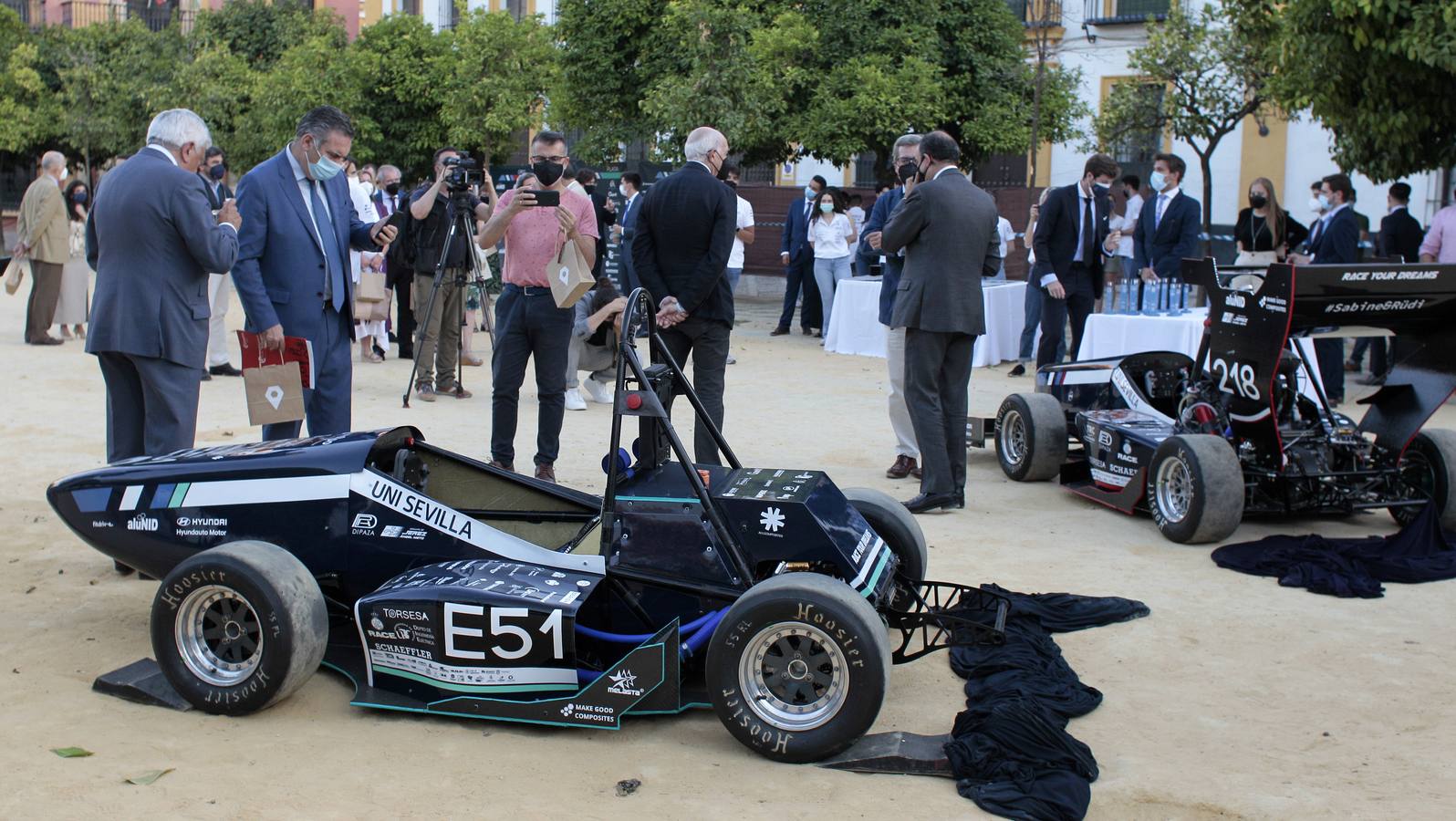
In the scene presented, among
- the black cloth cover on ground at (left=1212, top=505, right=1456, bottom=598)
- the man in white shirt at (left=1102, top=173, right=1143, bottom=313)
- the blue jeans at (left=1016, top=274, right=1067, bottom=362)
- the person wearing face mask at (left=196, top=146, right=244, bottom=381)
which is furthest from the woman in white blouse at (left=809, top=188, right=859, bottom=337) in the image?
the black cloth cover on ground at (left=1212, top=505, right=1456, bottom=598)

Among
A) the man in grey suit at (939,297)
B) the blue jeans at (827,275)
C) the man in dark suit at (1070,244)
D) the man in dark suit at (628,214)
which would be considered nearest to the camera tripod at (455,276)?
the man in dark suit at (628,214)

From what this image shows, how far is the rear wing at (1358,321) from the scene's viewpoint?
649 cm

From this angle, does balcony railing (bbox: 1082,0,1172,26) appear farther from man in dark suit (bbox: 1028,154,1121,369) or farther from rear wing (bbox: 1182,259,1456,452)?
rear wing (bbox: 1182,259,1456,452)

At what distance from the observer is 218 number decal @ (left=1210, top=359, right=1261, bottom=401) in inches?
271

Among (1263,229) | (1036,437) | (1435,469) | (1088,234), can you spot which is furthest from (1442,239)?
(1036,437)

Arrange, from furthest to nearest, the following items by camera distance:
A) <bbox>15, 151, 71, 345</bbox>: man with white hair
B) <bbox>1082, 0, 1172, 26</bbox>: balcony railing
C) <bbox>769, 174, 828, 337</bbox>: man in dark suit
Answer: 1. <bbox>1082, 0, 1172, 26</bbox>: balcony railing
2. <bbox>769, 174, 828, 337</bbox>: man in dark suit
3. <bbox>15, 151, 71, 345</bbox>: man with white hair

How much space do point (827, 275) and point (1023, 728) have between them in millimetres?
11894

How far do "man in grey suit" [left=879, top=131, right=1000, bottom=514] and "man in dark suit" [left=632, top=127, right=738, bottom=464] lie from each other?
0.98 meters

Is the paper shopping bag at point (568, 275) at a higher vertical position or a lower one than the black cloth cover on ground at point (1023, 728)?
higher

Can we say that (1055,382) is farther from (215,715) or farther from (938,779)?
(215,715)

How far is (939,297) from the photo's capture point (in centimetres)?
731

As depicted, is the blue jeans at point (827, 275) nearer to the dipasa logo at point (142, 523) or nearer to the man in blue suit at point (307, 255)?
the man in blue suit at point (307, 255)

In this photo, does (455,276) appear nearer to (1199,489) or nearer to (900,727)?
(1199,489)

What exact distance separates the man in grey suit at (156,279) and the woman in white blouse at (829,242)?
32.4 ft
